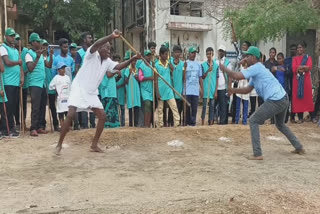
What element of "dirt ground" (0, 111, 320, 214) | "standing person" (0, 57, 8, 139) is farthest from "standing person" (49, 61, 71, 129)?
"standing person" (0, 57, 8, 139)

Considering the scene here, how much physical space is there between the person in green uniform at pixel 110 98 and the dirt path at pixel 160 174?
809 mm

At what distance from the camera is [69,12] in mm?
18562

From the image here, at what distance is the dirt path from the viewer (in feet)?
11.8

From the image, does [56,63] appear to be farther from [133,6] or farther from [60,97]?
[133,6]

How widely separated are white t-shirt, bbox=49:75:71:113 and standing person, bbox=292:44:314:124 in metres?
5.05

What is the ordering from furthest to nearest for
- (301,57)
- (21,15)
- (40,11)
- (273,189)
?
1. (21,15)
2. (40,11)
3. (301,57)
4. (273,189)

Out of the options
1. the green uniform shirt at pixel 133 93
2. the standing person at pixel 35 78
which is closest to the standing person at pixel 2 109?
the standing person at pixel 35 78

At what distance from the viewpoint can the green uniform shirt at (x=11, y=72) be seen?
23.3ft

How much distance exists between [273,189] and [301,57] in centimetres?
548

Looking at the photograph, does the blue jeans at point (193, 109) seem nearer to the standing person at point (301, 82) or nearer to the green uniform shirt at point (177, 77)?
the green uniform shirt at point (177, 77)

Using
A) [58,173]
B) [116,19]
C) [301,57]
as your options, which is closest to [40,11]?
[116,19]

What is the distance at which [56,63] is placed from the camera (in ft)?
26.0

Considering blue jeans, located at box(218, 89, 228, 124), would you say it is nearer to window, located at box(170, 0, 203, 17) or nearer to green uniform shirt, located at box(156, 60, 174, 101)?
green uniform shirt, located at box(156, 60, 174, 101)

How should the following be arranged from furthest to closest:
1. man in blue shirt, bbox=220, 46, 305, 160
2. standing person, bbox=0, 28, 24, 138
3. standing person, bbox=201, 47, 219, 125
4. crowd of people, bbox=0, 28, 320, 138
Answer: standing person, bbox=201, 47, 219, 125
crowd of people, bbox=0, 28, 320, 138
standing person, bbox=0, 28, 24, 138
man in blue shirt, bbox=220, 46, 305, 160
